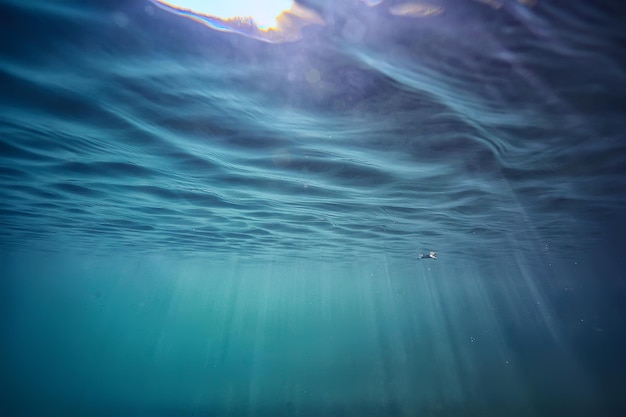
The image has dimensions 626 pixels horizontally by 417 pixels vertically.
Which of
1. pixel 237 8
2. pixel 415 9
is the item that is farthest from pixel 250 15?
pixel 415 9

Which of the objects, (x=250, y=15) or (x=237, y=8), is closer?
(x=237, y=8)

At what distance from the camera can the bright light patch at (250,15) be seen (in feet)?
15.5

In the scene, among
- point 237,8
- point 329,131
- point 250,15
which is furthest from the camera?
point 329,131

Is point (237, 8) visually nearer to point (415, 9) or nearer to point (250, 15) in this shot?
point (250, 15)

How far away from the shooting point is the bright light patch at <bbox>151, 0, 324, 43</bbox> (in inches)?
187

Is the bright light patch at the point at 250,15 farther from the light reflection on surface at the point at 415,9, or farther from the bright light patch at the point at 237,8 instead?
the light reflection on surface at the point at 415,9

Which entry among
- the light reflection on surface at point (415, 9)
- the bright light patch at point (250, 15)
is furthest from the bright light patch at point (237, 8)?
the light reflection on surface at point (415, 9)

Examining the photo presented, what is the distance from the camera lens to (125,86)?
6418 mm

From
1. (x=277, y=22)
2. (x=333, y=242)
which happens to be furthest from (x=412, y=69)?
(x=333, y=242)

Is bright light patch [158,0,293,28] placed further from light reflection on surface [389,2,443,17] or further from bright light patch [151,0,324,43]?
light reflection on surface [389,2,443,17]

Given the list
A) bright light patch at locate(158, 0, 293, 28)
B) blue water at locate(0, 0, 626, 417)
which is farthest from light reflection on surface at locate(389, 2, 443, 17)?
bright light patch at locate(158, 0, 293, 28)

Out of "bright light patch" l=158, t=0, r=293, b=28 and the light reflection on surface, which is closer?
"bright light patch" l=158, t=0, r=293, b=28

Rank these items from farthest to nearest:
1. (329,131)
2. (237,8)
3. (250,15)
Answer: (329,131) → (250,15) → (237,8)

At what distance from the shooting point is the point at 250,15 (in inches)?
195
